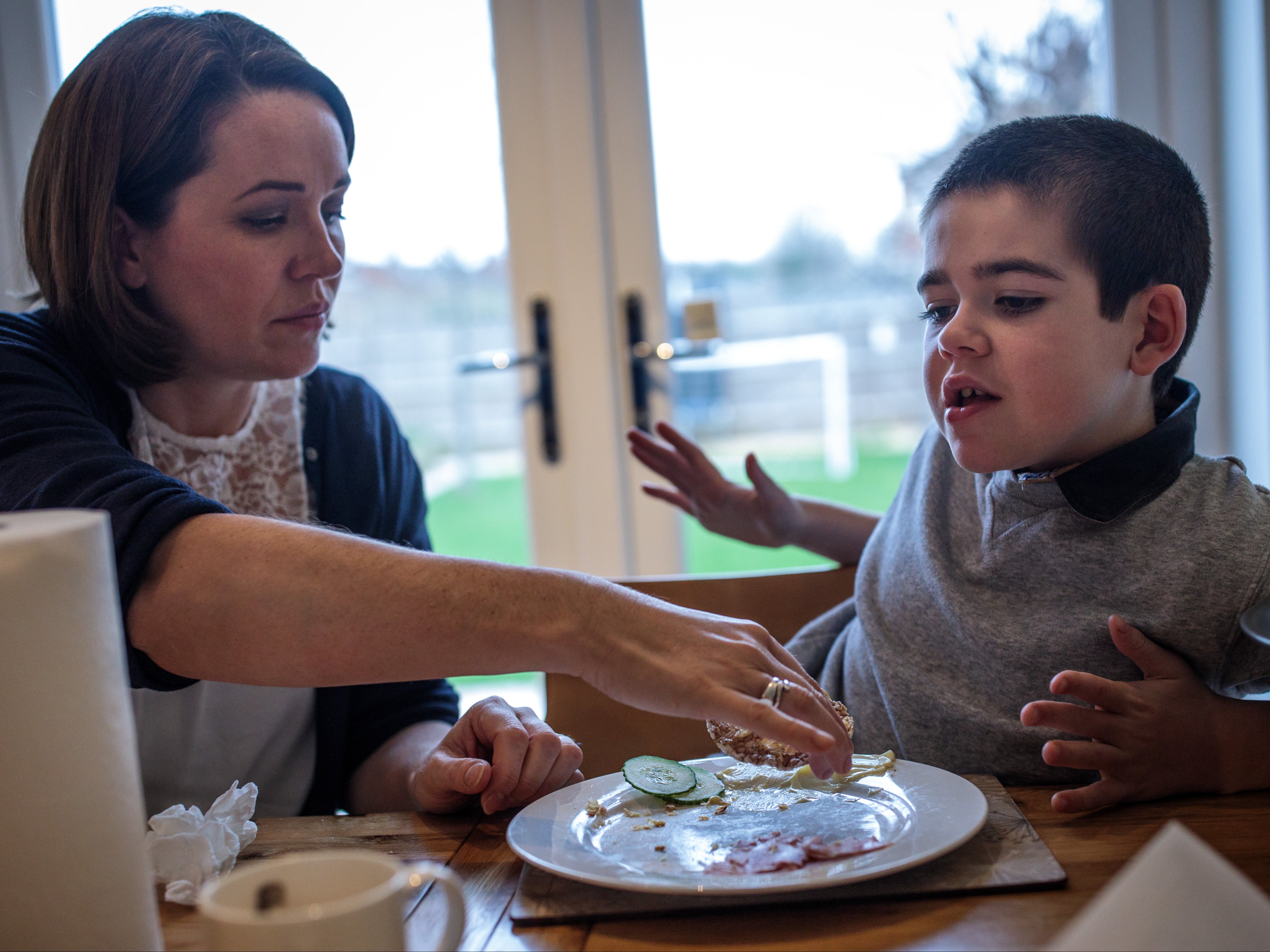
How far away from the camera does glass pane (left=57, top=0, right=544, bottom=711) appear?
7.80 ft

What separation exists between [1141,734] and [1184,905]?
35 centimetres

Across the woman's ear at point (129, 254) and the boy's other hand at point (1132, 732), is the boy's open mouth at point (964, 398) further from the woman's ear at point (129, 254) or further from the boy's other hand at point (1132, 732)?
the woman's ear at point (129, 254)

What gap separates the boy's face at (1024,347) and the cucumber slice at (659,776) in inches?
16.4

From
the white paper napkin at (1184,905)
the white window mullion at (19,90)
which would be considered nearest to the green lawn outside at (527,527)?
the white window mullion at (19,90)

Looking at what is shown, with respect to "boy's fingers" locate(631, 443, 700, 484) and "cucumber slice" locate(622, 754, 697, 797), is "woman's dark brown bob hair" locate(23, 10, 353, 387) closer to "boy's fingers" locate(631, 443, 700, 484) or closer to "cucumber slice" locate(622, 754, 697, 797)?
"boy's fingers" locate(631, 443, 700, 484)

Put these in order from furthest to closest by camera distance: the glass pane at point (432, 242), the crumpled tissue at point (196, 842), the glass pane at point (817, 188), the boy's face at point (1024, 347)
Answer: the glass pane at point (432, 242), the glass pane at point (817, 188), the boy's face at point (1024, 347), the crumpled tissue at point (196, 842)

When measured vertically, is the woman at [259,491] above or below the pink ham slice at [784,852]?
above

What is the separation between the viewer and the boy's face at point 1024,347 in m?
0.95

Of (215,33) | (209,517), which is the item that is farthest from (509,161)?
(209,517)

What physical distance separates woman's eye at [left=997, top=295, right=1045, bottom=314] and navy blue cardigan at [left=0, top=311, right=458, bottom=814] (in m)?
0.74

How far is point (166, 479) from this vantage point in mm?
843

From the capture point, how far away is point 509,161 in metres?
2.41

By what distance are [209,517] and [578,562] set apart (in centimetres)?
173

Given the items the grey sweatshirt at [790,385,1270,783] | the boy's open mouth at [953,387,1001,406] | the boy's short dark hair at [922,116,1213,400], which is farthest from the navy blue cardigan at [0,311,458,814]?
the boy's short dark hair at [922,116,1213,400]
